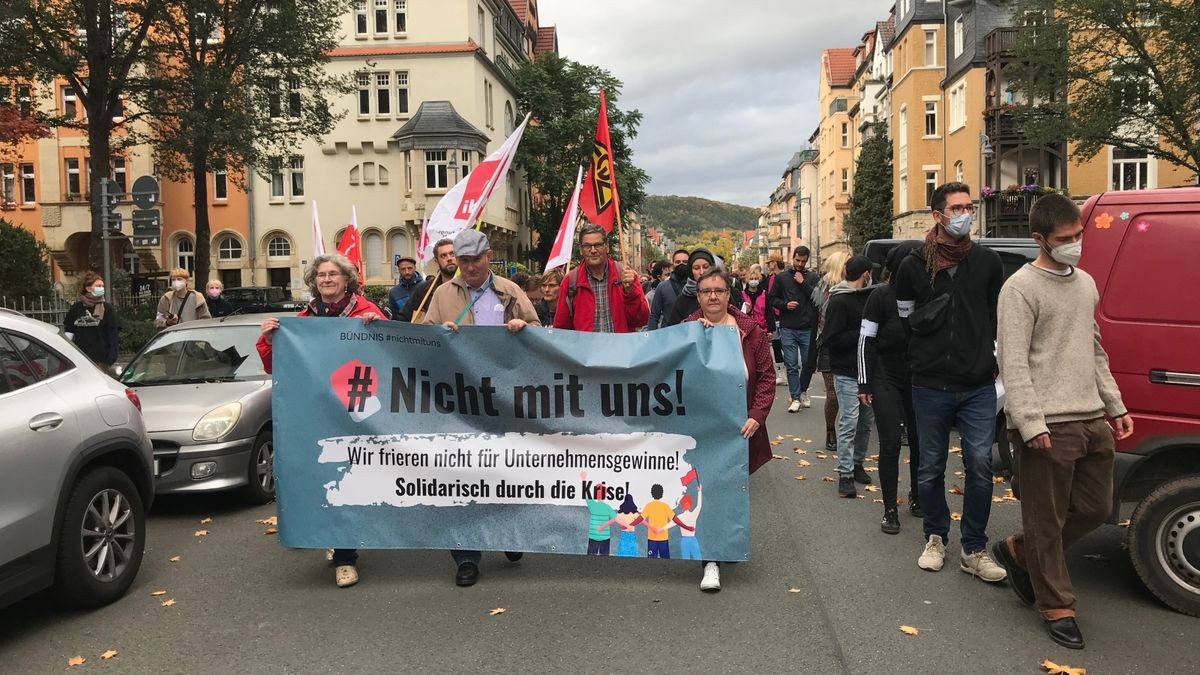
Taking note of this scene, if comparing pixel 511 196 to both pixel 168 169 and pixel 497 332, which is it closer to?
pixel 168 169

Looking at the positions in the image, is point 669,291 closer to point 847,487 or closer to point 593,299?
point 593,299

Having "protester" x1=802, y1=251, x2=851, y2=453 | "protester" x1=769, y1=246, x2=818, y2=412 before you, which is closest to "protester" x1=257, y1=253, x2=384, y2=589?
"protester" x1=802, y1=251, x2=851, y2=453

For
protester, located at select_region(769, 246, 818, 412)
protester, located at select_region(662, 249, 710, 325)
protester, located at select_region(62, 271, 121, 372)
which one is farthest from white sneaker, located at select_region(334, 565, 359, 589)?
protester, located at select_region(769, 246, 818, 412)

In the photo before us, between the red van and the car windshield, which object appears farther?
the car windshield

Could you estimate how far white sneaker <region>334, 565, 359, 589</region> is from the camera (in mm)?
5477

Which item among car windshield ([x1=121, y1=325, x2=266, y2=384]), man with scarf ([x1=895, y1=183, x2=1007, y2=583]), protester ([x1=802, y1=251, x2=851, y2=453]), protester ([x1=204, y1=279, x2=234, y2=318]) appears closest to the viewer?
man with scarf ([x1=895, y1=183, x2=1007, y2=583])

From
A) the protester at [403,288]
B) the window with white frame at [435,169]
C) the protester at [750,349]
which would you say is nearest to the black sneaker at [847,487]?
the protester at [750,349]

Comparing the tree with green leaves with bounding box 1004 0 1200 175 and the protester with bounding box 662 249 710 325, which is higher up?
the tree with green leaves with bounding box 1004 0 1200 175

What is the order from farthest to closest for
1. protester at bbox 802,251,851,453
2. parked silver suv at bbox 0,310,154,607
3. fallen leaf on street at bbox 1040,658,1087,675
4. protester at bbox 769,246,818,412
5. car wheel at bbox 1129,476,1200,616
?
protester at bbox 769,246,818,412, protester at bbox 802,251,851,453, car wheel at bbox 1129,476,1200,616, parked silver suv at bbox 0,310,154,607, fallen leaf on street at bbox 1040,658,1087,675

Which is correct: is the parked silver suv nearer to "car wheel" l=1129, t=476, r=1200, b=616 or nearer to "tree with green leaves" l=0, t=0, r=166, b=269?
"car wheel" l=1129, t=476, r=1200, b=616

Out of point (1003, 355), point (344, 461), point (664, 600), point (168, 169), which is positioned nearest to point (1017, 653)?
point (1003, 355)

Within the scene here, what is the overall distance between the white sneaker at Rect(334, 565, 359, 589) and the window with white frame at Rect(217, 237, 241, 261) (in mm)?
47406

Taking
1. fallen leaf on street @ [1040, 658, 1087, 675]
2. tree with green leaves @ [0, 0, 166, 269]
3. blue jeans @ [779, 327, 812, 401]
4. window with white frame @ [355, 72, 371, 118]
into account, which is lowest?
fallen leaf on street @ [1040, 658, 1087, 675]

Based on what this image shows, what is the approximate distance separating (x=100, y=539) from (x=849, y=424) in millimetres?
5409
